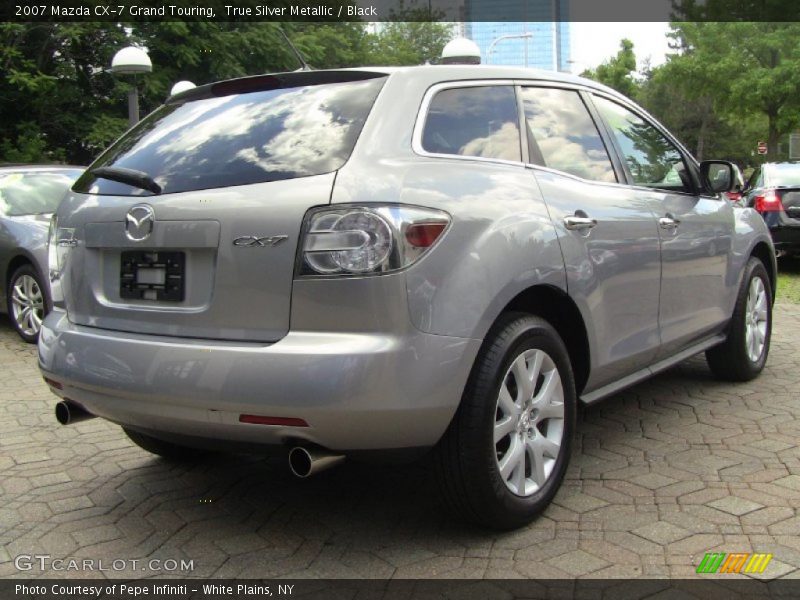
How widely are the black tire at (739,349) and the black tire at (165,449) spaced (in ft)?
10.3

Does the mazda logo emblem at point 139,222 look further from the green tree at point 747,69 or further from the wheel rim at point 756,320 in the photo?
the green tree at point 747,69

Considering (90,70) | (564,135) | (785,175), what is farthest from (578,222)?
(90,70)

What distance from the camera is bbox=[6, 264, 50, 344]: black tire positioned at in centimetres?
738

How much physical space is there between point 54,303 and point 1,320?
599 cm

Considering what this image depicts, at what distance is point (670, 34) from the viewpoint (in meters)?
37.3

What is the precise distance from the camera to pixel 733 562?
2.88 metres

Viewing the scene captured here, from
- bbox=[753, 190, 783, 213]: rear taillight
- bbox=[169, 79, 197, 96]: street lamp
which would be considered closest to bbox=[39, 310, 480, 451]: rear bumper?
bbox=[169, 79, 197, 96]: street lamp

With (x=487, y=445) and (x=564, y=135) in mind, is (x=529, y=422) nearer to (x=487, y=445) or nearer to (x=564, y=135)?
(x=487, y=445)

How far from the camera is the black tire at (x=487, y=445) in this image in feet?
9.53

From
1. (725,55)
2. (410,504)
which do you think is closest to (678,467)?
(410,504)

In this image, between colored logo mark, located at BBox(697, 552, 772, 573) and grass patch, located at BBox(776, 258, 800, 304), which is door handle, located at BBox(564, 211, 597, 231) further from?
grass patch, located at BBox(776, 258, 800, 304)

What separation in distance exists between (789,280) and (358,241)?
9.73 m

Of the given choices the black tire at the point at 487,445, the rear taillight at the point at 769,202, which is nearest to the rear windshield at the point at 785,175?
the rear taillight at the point at 769,202

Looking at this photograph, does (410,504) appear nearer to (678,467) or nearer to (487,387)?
(487,387)
